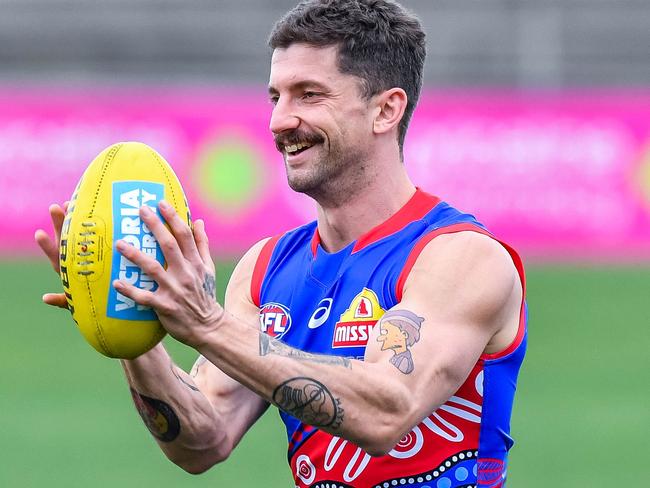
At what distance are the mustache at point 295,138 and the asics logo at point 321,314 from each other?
549mm

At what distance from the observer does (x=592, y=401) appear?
1164 cm

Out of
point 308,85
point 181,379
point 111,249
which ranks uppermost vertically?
point 308,85

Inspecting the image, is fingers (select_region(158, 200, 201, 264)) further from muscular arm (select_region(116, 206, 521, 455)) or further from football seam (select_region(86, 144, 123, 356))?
football seam (select_region(86, 144, 123, 356))

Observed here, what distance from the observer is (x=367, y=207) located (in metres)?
4.58

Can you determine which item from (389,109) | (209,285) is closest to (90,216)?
(209,285)

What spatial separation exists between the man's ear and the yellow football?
95 centimetres

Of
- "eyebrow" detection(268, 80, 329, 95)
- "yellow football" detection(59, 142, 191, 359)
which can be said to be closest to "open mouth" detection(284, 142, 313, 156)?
"eyebrow" detection(268, 80, 329, 95)

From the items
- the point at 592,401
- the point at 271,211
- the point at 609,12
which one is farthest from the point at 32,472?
the point at 609,12

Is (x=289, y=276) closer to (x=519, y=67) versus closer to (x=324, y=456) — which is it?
(x=324, y=456)

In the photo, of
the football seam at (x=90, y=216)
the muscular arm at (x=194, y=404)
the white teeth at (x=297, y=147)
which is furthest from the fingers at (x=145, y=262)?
the white teeth at (x=297, y=147)

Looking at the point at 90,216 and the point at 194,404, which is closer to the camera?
the point at 90,216

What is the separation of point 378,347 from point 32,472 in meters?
6.02

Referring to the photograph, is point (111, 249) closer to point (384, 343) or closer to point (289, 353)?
Answer: point (289, 353)

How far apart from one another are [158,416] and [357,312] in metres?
0.80
